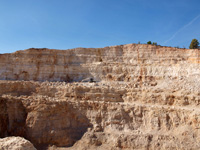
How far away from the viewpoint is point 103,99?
726 inches

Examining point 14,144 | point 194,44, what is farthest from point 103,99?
point 194,44

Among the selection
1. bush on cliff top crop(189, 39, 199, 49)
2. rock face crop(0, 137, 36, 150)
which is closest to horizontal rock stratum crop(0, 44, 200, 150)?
rock face crop(0, 137, 36, 150)

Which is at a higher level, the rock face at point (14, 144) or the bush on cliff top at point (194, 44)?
the bush on cliff top at point (194, 44)

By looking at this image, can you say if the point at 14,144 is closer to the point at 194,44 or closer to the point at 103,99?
the point at 103,99

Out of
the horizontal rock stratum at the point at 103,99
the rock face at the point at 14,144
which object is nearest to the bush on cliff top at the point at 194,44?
the horizontal rock stratum at the point at 103,99

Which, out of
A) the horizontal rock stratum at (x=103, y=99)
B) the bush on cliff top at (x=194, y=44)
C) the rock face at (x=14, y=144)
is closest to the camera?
the rock face at (x=14, y=144)

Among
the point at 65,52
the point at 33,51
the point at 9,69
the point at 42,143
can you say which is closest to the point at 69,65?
the point at 65,52

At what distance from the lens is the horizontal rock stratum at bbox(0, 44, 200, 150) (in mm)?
14484

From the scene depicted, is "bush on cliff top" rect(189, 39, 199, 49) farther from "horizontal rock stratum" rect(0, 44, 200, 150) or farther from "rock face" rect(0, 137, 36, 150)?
"rock face" rect(0, 137, 36, 150)

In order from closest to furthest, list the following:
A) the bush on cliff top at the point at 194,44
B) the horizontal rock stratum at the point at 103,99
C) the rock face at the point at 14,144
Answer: the rock face at the point at 14,144 < the horizontal rock stratum at the point at 103,99 < the bush on cliff top at the point at 194,44

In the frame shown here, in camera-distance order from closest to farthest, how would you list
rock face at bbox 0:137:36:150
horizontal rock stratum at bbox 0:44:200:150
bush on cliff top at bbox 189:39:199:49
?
rock face at bbox 0:137:36:150 → horizontal rock stratum at bbox 0:44:200:150 → bush on cliff top at bbox 189:39:199:49

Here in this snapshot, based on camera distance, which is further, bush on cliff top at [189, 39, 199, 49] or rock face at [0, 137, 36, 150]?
bush on cliff top at [189, 39, 199, 49]

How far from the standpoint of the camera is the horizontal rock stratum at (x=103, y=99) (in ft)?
47.5

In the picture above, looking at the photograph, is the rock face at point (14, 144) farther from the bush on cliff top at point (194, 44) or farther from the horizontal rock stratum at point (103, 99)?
the bush on cliff top at point (194, 44)
